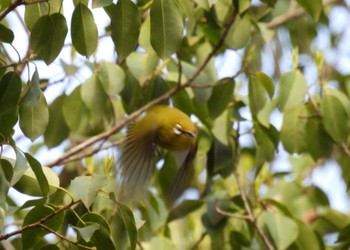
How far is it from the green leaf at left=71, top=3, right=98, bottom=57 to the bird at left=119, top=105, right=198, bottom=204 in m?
0.42

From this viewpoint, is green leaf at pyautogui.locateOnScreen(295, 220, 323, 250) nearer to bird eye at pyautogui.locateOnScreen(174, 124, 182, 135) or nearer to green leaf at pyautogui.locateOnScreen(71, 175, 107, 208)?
bird eye at pyautogui.locateOnScreen(174, 124, 182, 135)

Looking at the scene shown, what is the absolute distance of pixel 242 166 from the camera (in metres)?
3.28

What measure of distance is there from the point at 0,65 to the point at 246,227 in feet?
3.62

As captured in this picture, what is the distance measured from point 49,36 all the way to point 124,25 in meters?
0.14

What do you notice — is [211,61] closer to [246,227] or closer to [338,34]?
[246,227]

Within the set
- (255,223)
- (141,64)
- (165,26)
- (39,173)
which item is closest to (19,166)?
(39,173)

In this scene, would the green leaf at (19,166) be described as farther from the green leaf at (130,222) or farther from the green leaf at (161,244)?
the green leaf at (161,244)

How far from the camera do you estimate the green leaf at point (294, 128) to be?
2.57 m

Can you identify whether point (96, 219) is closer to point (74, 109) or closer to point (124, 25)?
point (124, 25)

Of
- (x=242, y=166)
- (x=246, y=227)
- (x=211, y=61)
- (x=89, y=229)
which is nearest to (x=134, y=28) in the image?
(x=89, y=229)

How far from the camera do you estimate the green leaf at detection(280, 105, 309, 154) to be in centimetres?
257

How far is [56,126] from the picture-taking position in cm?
261

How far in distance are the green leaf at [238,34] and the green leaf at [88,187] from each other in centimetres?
84

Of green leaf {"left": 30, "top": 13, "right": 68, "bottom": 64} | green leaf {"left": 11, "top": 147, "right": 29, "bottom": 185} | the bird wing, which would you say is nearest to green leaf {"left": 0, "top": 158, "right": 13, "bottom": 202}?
green leaf {"left": 11, "top": 147, "right": 29, "bottom": 185}
